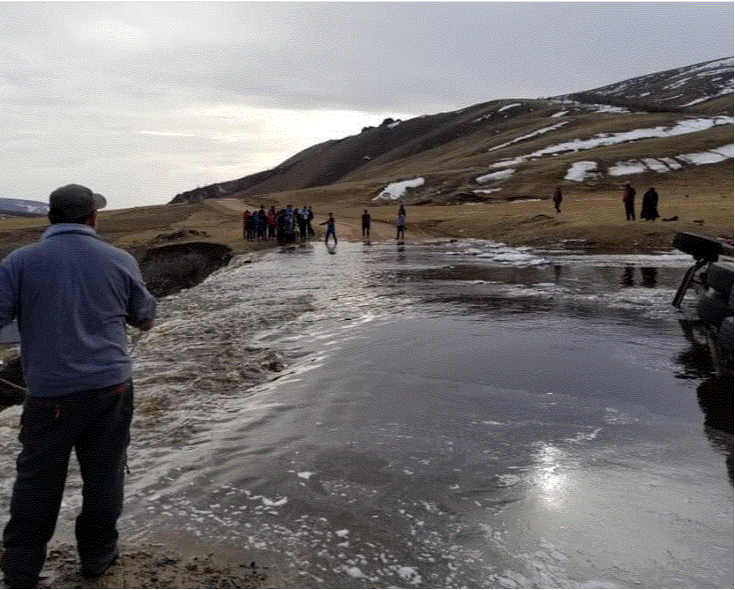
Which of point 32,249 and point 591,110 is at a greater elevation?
point 591,110

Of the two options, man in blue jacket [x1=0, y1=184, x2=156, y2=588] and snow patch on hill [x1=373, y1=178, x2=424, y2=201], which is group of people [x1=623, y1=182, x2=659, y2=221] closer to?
man in blue jacket [x1=0, y1=184, x2=156, y2=588]

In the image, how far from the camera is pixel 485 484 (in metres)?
5.09

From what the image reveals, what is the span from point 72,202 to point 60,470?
4.63 feet

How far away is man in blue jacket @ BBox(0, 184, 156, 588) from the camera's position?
3.63m

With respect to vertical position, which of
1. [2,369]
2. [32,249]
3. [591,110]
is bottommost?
[2,369]

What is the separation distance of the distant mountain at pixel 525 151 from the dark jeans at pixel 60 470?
3.16 metres

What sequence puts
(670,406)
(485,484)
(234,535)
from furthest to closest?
(670,406) → (485,484) → (234,535)

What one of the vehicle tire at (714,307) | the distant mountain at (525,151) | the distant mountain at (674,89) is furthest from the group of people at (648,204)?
the distant mountain at (674,89)

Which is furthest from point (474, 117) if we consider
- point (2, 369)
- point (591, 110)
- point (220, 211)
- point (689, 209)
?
point (2, 369)

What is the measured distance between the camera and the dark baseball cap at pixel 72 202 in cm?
377

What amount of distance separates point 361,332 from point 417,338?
0.99 m

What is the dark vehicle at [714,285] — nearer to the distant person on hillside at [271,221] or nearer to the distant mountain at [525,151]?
the distant mountain at [525,151]

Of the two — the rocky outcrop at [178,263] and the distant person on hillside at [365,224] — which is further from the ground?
the distant person on hillside at [365,224]

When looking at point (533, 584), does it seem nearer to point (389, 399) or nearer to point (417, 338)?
point (389, 399)
